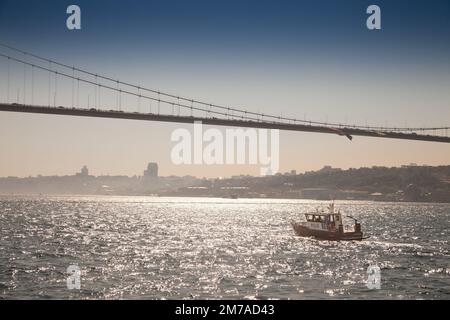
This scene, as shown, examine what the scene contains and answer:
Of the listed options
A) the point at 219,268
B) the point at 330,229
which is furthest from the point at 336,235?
the point at 219,268

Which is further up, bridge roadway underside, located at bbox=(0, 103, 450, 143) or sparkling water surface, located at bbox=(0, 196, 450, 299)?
bridge roadway underside, located at bbox=(0, 103, 450, 143)

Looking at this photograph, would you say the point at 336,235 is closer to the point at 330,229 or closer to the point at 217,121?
the point at 330,229

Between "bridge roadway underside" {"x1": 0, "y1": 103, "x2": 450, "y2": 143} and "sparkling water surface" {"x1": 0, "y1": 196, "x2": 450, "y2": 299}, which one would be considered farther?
"bridge roadway underside" {"x1": 0, "y1": 103, "x2": 450, "y2": 143}

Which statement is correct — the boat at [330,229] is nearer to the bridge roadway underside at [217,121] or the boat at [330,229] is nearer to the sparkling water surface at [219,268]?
the sparkling water surface at [219,268]

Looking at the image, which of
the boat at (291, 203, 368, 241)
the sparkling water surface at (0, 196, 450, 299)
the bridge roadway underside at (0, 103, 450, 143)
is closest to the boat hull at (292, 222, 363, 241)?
the boat at (291, 203, 368, 241)

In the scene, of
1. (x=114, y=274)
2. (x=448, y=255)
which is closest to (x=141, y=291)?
(x=114, y=274)

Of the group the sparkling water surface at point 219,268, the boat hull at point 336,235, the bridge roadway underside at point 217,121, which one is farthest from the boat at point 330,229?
the bridge roadway underside at point 217,121

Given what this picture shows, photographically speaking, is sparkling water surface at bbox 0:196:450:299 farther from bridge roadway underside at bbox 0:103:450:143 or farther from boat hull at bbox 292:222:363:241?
bridge roadway underside at bbox 0:103:450:143
